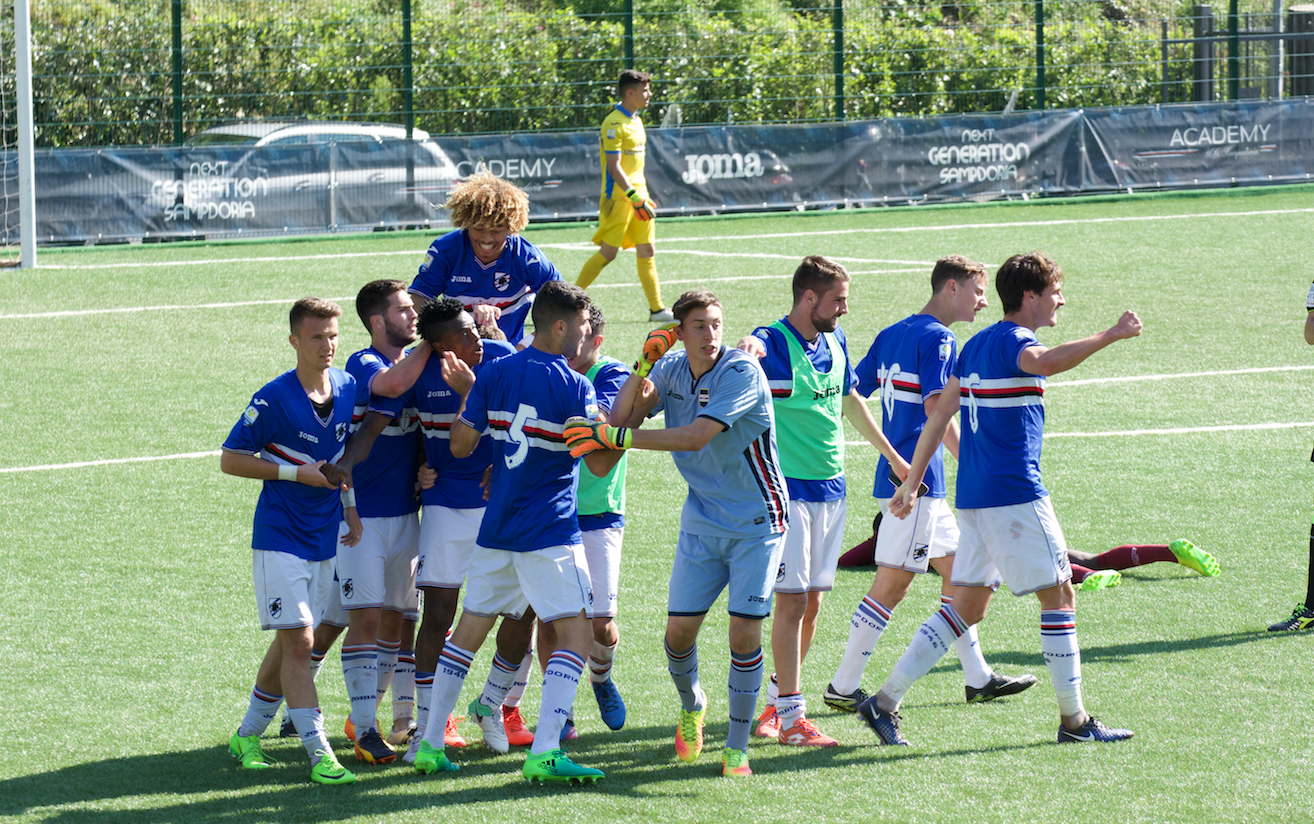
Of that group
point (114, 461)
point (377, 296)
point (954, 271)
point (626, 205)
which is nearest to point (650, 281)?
point (626, 205)

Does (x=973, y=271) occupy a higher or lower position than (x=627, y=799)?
higher

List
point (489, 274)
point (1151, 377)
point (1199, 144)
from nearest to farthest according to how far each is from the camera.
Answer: point (489, 274)
point (1151, 377)
point (1199, 144)

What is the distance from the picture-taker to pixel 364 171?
70.7ft

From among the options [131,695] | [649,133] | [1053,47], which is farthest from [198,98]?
[131,695]

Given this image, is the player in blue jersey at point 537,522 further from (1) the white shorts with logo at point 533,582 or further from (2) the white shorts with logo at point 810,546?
(2) the white shorts with logo at point 810,546

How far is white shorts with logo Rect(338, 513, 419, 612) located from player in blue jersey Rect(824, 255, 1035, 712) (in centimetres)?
197

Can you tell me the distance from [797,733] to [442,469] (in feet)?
6.20

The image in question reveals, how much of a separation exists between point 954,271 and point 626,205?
31.0ft

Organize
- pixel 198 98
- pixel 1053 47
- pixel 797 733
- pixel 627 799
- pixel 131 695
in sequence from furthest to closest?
pixel 1053 47, pixel 198 98, pixel 131 695, pixel 797 733, pixel 627 799

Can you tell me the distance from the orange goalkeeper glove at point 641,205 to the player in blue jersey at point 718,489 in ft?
32.3

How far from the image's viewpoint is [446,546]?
6.35 m

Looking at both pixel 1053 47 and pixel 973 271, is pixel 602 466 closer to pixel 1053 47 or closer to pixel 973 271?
pixel 973 271

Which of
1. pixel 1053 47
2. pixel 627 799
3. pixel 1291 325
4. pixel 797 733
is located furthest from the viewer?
pixel 1053 47

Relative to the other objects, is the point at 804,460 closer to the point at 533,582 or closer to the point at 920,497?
the point at 920,497
